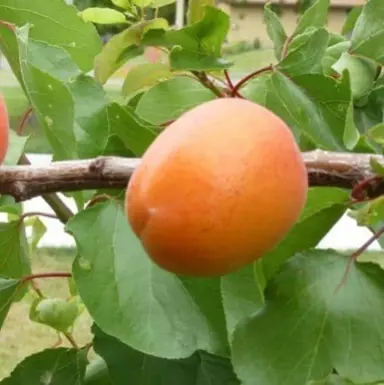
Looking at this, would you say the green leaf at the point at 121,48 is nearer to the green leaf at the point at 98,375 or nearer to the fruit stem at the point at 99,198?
the fruit stem at the point at 99,198

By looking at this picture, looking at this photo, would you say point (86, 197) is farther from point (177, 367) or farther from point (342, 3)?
point (342, 3)

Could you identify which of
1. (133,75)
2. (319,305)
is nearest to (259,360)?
(319,305)

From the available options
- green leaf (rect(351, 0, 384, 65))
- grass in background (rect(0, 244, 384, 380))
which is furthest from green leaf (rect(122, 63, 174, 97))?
grass in background (rect(0, 244, 384, 380))

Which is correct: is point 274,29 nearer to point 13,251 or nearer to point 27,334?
point 13,251

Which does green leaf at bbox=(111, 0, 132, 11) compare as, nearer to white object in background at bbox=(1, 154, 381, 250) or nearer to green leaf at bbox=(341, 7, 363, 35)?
green leaf at bbox=(341, 7, 363, 35)

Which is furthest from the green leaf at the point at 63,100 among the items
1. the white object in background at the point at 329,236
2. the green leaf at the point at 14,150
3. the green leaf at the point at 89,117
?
the white object in background at the point at 329,236

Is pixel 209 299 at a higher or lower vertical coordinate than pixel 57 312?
higher

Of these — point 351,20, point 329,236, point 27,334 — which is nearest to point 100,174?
point 351,20
